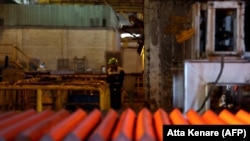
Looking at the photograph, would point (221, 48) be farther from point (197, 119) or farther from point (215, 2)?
point (197, 119)

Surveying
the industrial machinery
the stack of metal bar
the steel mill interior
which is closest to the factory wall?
the steel mill interior

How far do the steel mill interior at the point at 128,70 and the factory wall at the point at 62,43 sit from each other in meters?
0.06

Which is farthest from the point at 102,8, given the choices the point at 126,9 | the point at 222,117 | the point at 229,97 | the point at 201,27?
the point at 222,117

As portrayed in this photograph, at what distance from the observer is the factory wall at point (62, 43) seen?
73.7 ft

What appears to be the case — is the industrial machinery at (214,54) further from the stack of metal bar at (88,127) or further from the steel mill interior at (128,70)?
the stack of metal bar at (88,127)

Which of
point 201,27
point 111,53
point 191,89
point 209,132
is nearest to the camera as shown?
point 209,132

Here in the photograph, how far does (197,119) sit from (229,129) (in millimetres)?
489

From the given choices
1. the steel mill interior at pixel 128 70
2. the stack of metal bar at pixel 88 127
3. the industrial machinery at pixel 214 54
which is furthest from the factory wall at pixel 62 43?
the stack of metal bar at pixel 88 127

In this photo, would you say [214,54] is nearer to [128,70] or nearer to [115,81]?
[115,81]

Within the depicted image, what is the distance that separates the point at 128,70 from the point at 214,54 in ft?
58.5

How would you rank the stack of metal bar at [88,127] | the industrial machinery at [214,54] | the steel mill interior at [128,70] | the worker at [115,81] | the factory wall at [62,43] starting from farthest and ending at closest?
1. the factory wall at [62,43]
2. the worker at [115,81]
3. the industrial machinery at [214,54]
4. the steel mill interior at [128,70]
5. the stack of metal bar at [88,127]

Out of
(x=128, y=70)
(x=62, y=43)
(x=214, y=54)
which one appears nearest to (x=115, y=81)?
(x=214, y=54)

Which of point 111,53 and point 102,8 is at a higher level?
point 102,8

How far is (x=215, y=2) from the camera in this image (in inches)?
201
